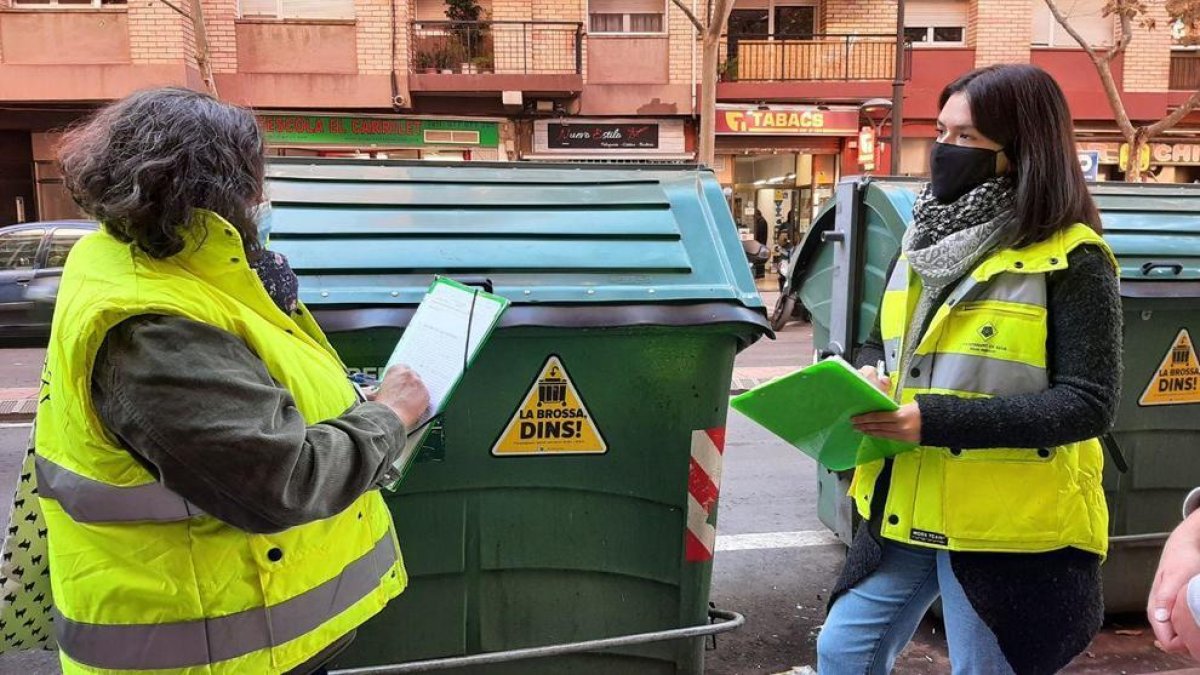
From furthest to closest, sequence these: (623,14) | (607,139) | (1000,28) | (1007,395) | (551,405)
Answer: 1. (1000,28)
2. (623,14)
3. (607,139)
4. (551,405)
5. (1007,395)

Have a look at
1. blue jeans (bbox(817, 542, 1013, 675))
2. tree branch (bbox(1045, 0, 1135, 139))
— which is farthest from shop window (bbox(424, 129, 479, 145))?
blue jeans (bbox(817, 542, 1013, 675))

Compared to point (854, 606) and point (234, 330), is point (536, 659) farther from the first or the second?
point (234, 330)

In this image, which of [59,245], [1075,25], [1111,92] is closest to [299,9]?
[59,245]

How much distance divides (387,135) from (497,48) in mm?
2415

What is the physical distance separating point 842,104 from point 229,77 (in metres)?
10.5

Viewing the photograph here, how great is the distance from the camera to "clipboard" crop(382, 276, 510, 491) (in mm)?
1635

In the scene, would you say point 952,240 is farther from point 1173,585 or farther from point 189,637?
point 189,637

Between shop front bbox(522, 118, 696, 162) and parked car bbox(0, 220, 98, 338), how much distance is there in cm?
807

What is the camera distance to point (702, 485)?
2365 mm

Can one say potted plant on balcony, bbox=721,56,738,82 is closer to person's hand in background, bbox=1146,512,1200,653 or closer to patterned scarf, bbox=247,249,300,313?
patterned scarf, bbox=247,249,300,313

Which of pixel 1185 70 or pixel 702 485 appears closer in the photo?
pixel 702 485

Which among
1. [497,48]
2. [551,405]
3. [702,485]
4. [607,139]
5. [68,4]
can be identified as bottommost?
[702,485]

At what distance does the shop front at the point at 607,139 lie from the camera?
16.0 meters

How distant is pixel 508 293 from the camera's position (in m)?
2.21
